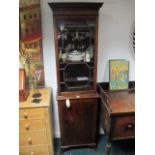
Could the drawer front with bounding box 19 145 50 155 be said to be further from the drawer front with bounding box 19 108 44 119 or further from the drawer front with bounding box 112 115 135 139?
the drawer front with bounding box 112 115 135 139

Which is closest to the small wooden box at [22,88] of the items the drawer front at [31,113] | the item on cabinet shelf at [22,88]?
the item on cabinet shelf at [22,88]

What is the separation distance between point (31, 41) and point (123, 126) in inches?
52.5

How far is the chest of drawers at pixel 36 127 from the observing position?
1918 mm

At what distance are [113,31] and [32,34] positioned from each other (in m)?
0.93

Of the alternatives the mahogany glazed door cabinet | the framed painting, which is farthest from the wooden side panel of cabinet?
the framed painting

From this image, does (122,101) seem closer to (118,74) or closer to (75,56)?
(118,74)

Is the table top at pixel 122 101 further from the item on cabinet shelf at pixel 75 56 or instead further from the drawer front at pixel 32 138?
the drawer front at pixel 32 138

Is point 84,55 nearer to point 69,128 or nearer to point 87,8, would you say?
point 87,8

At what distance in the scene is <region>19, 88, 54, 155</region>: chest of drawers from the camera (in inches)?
75.5

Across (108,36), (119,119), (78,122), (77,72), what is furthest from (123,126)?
(108,36)

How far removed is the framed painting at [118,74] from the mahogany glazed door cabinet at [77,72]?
0.94ft

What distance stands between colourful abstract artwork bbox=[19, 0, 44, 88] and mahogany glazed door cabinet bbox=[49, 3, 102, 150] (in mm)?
293

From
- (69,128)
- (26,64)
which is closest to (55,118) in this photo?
(69,128)

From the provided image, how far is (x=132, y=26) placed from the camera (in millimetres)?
2217
